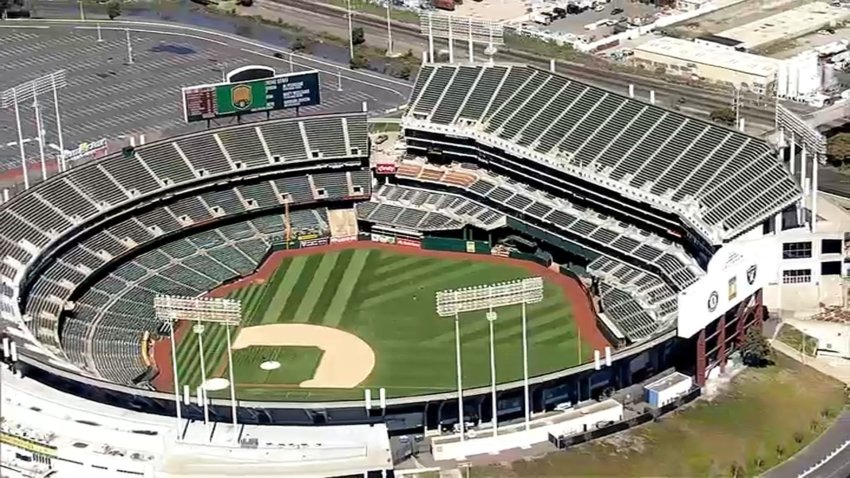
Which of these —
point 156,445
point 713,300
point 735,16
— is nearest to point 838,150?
point 735,16

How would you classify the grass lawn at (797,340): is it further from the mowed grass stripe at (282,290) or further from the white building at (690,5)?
the white building at (690,5)

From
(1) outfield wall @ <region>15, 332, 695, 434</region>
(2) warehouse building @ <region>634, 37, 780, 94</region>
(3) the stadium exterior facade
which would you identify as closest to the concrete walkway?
(3) the stadium exterior facade

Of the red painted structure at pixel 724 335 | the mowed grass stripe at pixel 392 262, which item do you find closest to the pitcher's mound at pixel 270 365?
the mowed grass stripe at pixel 392 262

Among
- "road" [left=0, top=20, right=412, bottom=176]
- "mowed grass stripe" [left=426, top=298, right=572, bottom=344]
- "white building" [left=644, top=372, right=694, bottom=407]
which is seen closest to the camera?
"white building" [left=644, top=372, right=694, bottom=407]

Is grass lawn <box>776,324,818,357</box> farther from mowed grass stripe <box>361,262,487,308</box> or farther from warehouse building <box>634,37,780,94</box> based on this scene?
warehouse building <box>634,37,780,94</box>

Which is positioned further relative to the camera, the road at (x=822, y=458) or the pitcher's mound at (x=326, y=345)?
the pitcher's mound at (x=326, y=345)
